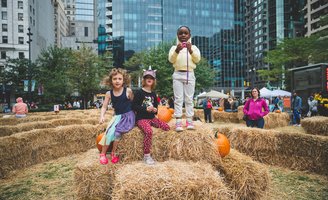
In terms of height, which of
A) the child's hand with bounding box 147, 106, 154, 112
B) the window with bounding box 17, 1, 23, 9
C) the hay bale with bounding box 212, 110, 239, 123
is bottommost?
the hay bale with bounding box 212, 110, 239, 123

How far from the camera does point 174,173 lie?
11.6 ft

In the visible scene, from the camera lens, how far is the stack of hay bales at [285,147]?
22.2 feet

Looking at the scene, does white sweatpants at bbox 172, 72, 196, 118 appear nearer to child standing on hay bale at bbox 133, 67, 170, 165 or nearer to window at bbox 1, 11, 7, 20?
child standing on hay bale at bbox 133, 67, 170, 165

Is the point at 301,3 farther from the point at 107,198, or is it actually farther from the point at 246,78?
the point at 107,198

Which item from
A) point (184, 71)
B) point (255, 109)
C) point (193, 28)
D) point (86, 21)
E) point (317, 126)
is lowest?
point (317, 126)

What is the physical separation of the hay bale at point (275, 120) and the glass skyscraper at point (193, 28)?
77.5 meters

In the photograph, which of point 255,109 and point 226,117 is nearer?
point 255,109

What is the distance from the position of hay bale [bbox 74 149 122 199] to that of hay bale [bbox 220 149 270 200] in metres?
2.01

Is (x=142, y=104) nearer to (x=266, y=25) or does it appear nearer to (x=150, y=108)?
(x=150, y=108)

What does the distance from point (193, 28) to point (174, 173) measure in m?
102

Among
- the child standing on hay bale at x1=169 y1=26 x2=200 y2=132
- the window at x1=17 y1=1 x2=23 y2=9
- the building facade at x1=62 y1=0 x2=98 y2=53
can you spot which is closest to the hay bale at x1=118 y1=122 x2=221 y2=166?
the child standing on hay bale at x1=169 y1=26 x2=200 y2=132

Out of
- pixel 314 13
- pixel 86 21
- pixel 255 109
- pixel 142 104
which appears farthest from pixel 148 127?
pixel 86 21

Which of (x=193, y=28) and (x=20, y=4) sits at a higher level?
(x=193, y=28)

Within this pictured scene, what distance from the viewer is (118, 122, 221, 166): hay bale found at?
473 cm
